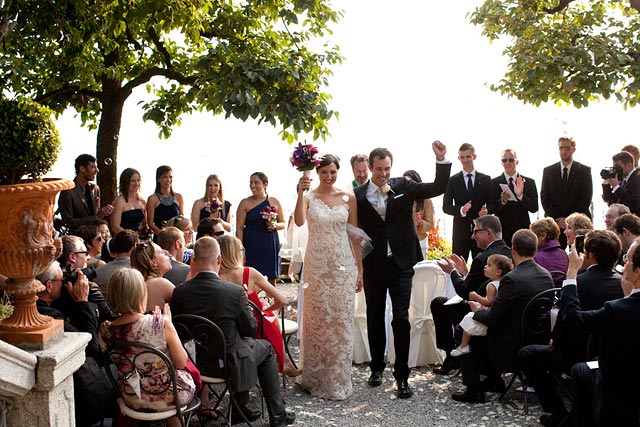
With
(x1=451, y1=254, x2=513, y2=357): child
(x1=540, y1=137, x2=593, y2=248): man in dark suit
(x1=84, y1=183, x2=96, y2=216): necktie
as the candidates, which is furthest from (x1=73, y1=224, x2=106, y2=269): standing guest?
(x1=540, y1=137, x2=593, y2=248): man in dark suit

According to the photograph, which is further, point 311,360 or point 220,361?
point 311,360

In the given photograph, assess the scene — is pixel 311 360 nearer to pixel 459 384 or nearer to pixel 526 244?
pixel 459 384

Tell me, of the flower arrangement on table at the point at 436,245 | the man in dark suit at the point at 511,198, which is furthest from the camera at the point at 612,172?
the flower arrangement on table at the point at 436,245

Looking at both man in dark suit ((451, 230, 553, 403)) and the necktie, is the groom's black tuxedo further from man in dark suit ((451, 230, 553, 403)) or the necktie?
the necktie

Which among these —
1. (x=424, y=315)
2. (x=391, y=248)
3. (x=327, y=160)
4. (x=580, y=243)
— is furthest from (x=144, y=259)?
(x=580, y=243)

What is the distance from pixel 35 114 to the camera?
3.66 metres

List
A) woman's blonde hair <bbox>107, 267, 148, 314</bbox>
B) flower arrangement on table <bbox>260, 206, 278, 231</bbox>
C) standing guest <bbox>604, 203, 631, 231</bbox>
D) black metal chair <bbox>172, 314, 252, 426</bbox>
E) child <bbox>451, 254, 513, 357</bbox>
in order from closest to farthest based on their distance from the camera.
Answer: woman's blonde hair <bbox>107, 267, 148, 314</bbox>, black metal chair <bbox>172, 314, 252, 426</bbox>, child <bbox>451, 254, 513, 357</bbox>, standing guest <bbox>604, 203, 631, 231</bbox>, flower arrangement on table <bbox>260, 206, 278, 231</bbox>

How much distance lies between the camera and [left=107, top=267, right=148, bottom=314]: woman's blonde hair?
447 centimetres

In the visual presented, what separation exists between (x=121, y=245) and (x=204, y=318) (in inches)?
55.9

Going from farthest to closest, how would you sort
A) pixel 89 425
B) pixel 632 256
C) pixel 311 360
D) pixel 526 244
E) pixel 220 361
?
pixel 311 360 < pixel 526 244 < pixel 220 361 < pixel 89 425 < pixel 632 256

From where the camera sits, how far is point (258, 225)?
8.95m

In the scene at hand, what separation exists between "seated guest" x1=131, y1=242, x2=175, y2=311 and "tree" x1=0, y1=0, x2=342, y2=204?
2.82 metres

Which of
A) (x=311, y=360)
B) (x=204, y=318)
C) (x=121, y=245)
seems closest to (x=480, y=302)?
(x=311, y=360)

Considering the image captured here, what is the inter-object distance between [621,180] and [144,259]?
591 cm
